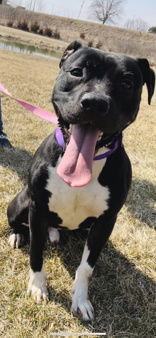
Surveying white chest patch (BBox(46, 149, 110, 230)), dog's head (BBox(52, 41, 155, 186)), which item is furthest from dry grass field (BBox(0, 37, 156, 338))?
dog's head (BBox(52, 41, 155, 186))

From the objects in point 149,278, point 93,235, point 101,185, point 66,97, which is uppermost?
point 66,97

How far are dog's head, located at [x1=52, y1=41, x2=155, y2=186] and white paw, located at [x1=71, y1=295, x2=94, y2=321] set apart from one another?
1.16m

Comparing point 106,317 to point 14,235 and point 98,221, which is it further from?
point 14,235

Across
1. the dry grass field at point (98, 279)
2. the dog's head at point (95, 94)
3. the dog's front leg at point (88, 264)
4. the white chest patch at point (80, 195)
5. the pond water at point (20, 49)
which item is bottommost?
the pond water at point (20, 49)

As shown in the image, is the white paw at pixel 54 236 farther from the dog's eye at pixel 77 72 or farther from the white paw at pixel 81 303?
the dog's eye at pixel 77 72

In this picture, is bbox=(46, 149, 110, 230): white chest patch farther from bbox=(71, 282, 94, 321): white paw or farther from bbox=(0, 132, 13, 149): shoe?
bbox=(0, 132, 13, 149): shoe

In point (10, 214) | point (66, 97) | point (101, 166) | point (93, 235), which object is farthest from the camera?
point (10, 214)

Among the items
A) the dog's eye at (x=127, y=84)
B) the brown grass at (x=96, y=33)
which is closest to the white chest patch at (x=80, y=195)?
the dog's eye at (x=127, y=84)

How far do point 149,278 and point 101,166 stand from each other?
122 cm

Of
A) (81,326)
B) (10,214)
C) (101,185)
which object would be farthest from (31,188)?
(81,326)

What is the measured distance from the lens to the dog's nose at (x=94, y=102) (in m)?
1.81

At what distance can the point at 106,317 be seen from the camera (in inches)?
101

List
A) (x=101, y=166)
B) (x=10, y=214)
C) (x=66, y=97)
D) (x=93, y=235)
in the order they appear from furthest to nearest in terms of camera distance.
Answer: (x=10, y=214)
(x=93, y=235)
(x=101, y=166)
(x=66, y=97)


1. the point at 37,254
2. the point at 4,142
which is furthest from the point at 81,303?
the point at 4,142
